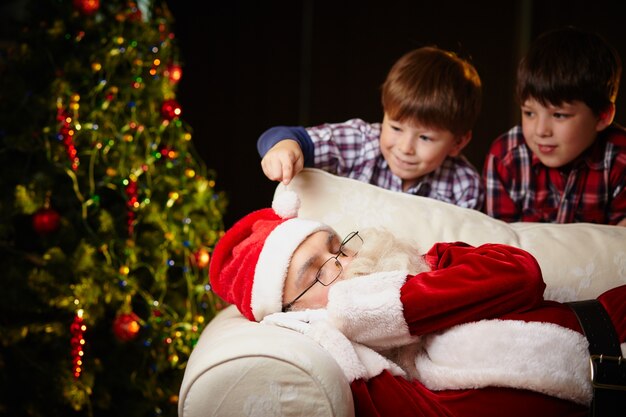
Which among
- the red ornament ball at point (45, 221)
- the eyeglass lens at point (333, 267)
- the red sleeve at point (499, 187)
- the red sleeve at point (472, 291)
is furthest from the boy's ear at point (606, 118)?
the red ornament ball at point (45, 221)

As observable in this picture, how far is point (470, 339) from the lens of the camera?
1.25 metres

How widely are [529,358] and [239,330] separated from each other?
549 mm

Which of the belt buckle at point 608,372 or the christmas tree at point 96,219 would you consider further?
the christmas tree at point 96,219

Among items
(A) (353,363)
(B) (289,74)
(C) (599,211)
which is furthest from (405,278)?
(B) (289,74)

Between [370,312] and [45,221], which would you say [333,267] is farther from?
[45,221]

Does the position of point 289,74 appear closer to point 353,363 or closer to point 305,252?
point 305,252

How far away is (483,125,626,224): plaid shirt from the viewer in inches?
80.2

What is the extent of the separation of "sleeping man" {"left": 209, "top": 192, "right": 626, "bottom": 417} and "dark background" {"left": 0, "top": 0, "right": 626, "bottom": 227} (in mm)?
1805

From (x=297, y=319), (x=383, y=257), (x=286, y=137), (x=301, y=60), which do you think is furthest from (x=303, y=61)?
(x=297, y=319)

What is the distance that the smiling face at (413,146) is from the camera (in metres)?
1.93

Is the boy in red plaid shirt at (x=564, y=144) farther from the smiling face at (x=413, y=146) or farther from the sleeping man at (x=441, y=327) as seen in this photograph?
the sleeping man at (x=441, y=327)

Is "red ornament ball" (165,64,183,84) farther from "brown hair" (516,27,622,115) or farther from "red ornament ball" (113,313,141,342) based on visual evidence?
"brown hair" (516,27,622,115)

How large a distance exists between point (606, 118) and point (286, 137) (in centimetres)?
99

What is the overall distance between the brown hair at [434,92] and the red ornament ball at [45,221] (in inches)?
42.9
